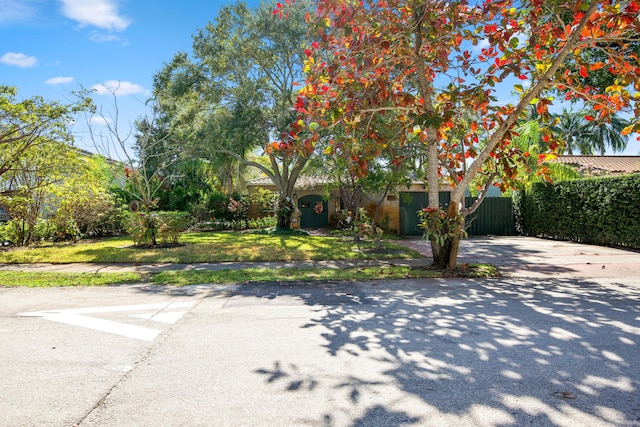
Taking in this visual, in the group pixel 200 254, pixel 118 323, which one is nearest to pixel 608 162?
pixel 200 254

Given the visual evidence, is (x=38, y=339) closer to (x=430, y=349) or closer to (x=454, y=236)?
(x=430, y=349)

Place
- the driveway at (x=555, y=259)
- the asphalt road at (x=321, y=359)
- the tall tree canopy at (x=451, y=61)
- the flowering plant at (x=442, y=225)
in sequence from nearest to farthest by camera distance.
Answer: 1. the asphalt road at (x=321, y=359)
2. the tall tree canopy at (x=451, y=61)
3. the flowering plant at (x=442, y=225)
4. the driveway at (x=555, y=259)

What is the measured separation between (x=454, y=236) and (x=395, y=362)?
518 cm

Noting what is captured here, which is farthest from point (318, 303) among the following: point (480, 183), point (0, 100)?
point (0, 100)

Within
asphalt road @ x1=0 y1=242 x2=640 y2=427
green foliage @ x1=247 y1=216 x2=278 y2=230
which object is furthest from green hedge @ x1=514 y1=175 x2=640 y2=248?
green foliage @ x1=247 y1=216 x2=278 y2=230

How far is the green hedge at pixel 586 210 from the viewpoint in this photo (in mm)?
12281

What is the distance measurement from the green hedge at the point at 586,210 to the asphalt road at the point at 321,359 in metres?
7.76

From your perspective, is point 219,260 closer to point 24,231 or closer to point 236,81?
point 24,231

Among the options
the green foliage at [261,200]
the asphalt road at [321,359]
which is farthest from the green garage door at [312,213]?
the asphalt road at [321,359]

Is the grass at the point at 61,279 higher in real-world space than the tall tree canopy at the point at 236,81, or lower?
lower

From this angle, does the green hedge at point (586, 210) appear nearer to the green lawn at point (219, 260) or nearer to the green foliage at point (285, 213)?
the green lawn at point (219, 260)

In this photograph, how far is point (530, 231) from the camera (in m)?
18.2

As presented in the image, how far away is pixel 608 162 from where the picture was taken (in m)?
24.9

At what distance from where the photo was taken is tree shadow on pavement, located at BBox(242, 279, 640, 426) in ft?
9.02
